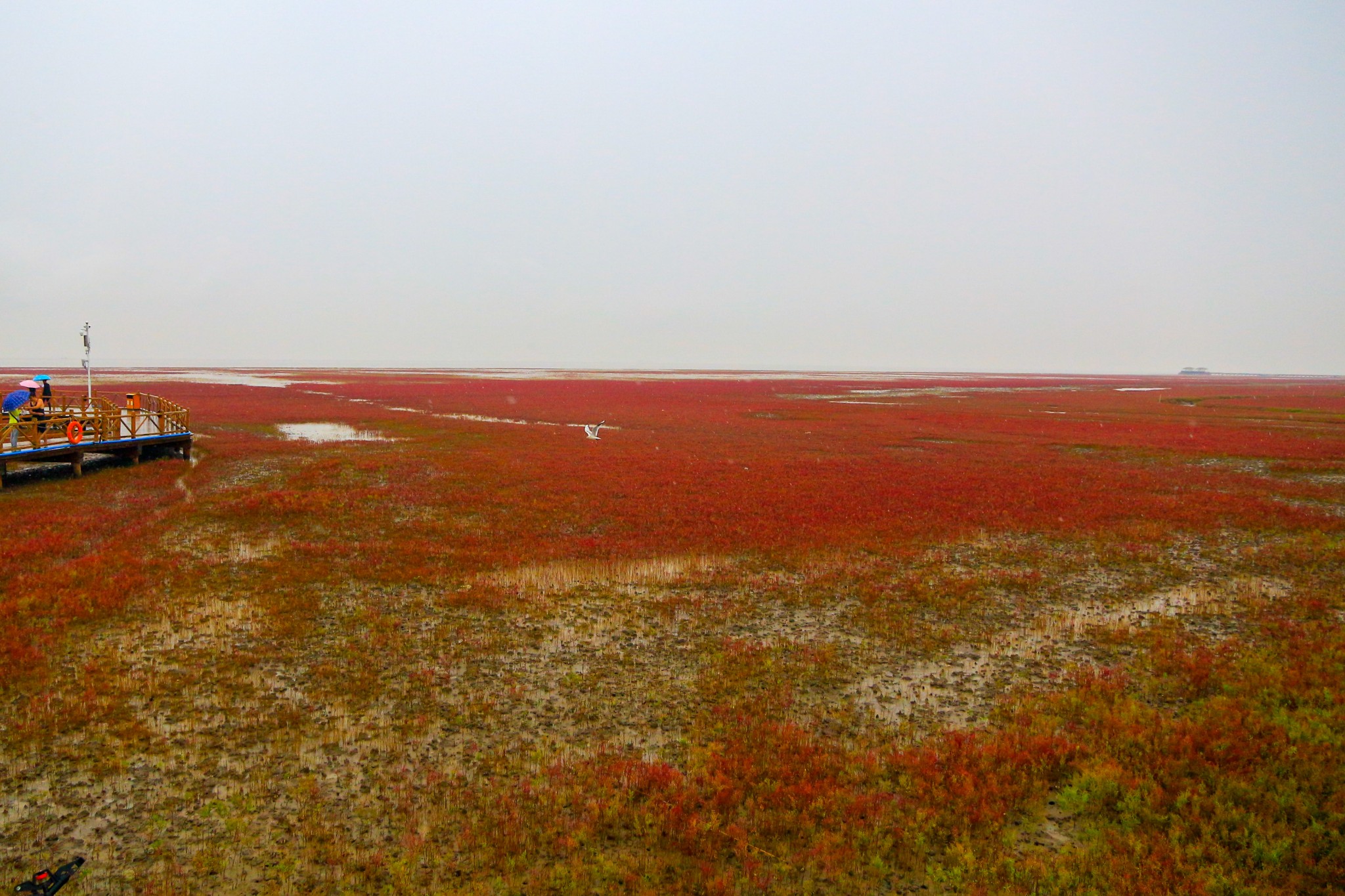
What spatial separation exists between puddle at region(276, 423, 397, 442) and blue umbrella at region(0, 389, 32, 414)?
1153 cm

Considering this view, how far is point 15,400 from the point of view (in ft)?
82.6

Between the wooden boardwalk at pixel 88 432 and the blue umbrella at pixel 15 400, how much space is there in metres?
0.79

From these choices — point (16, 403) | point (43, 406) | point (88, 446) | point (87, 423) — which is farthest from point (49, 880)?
point (16, 403)

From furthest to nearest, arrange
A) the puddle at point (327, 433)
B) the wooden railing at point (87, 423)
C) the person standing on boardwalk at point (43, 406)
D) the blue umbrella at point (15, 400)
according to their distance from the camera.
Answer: the puddle at point (327, 433) → the blue umbrella at point (15, 400) → the person standing on boardwalk at point (43, 406) → the wooden railing at point (87, 423)

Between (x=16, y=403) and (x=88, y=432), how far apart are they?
2.48 m

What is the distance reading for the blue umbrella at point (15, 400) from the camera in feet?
81.1

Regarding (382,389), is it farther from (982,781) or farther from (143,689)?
(982,781)

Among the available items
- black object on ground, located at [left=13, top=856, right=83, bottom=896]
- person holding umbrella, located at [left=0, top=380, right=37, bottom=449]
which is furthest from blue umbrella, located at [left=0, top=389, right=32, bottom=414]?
black object on ground, located at [left=13, top=856, right=83, bottom=896]

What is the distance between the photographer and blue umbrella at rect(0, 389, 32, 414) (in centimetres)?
2473

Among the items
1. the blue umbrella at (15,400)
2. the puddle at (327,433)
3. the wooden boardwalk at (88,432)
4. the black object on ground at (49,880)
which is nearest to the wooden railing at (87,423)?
the wooden boardwalk at (88,432)

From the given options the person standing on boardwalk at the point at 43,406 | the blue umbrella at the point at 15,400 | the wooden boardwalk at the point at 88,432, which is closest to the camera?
the wooden boardwalk at the point at 88,432

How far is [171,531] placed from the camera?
18.3 meters

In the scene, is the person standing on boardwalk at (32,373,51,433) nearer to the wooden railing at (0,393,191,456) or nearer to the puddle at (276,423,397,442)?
the wooden railing at (0,393,191,456)

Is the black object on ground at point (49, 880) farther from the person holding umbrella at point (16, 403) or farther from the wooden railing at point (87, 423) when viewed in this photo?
the person holding umbrella at point (16, 403)
